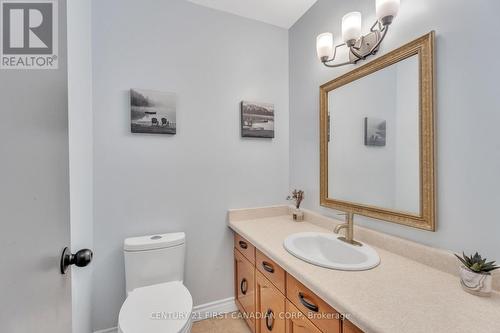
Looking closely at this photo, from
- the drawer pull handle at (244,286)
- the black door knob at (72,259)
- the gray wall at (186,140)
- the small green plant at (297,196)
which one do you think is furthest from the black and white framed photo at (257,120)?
the black door knob at (72,259)

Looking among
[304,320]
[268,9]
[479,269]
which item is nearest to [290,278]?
[304,320]

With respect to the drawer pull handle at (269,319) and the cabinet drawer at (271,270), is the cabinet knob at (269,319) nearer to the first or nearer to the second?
the drawer pull handle at (269,319)

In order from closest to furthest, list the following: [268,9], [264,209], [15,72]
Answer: [15,72] → [268,9] → [264,209]

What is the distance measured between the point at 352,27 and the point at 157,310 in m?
1.93

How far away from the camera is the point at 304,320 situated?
99 centimetres

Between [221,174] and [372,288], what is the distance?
129 cm

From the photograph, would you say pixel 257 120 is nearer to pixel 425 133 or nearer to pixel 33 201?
pixel 425 133

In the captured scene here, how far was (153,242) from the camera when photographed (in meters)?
1.49

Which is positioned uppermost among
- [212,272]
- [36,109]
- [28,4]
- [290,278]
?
[28,4]

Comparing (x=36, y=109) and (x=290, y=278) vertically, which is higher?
(x=36, y=109)

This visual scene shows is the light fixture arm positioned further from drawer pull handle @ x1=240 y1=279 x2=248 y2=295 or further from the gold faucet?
drawer pull handle @ x1=240 y1=279 x2=248 y2=295

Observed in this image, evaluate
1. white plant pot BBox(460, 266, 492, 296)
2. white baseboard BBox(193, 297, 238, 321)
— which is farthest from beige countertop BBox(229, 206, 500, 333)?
white baseboard BBox(193, 297, 238, 321)

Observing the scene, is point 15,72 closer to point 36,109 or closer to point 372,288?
point 36,109

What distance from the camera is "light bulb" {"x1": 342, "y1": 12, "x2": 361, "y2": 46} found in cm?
125
